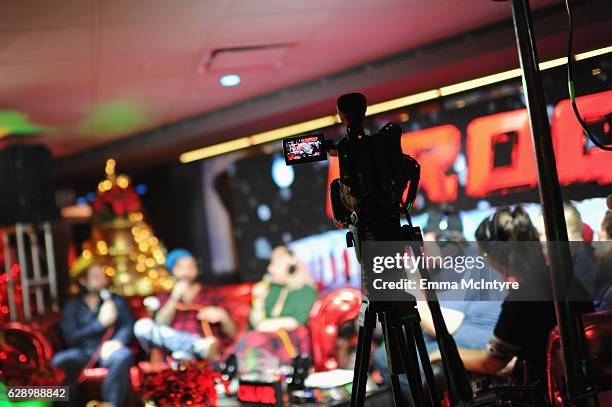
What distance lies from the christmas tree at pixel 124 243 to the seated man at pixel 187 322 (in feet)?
4.90

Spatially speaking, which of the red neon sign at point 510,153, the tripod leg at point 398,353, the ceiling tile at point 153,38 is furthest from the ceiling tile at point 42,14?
the red neon sign at point 510,153

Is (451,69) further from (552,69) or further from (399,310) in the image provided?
(399,310)

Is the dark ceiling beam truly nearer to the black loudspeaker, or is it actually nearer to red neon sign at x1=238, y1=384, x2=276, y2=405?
the black loudspeaker

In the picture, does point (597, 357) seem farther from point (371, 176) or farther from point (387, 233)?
point (371, 176)

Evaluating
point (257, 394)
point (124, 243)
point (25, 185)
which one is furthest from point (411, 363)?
point (124, 243)

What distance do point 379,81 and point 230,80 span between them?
1.10m

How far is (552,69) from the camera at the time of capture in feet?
14.5

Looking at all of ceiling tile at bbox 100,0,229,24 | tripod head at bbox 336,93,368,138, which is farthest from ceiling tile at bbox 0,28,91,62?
tripod head at bbox 336,93,368,138

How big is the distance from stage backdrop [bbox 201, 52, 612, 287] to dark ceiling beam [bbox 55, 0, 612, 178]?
20 cm

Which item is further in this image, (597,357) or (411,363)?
(597,357)

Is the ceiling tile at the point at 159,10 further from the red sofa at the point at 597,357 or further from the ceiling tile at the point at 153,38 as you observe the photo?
the red sofa at the point at 597,357

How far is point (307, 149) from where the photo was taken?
3004 mm

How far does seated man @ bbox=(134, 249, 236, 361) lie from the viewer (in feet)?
19.0

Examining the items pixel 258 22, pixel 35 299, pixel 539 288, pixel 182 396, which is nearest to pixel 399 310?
pixel 539 288
